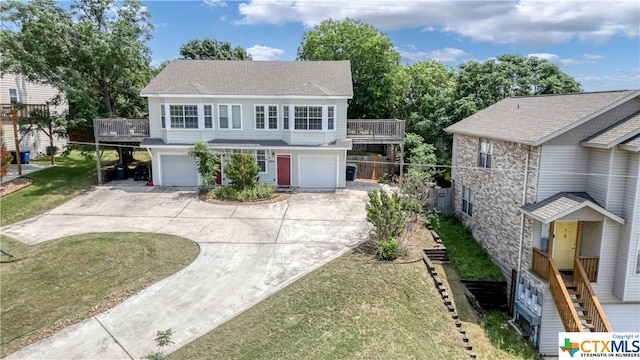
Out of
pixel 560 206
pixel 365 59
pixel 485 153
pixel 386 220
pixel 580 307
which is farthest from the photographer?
pixel 365 59

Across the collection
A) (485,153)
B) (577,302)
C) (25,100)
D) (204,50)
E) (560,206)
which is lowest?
(577,302)

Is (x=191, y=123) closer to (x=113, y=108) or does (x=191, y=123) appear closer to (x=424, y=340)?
(x=113, y=108)

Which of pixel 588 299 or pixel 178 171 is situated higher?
pixel 178 171

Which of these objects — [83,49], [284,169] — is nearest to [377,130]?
[284,169]

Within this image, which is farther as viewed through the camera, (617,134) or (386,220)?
(386,220)

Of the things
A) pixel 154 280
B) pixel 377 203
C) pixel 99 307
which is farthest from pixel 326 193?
pixel 99 307

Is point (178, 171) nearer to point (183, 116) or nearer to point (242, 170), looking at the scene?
point (183, 116)

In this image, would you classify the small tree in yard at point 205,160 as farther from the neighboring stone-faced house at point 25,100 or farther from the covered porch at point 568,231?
the covered porch at point 568,231
